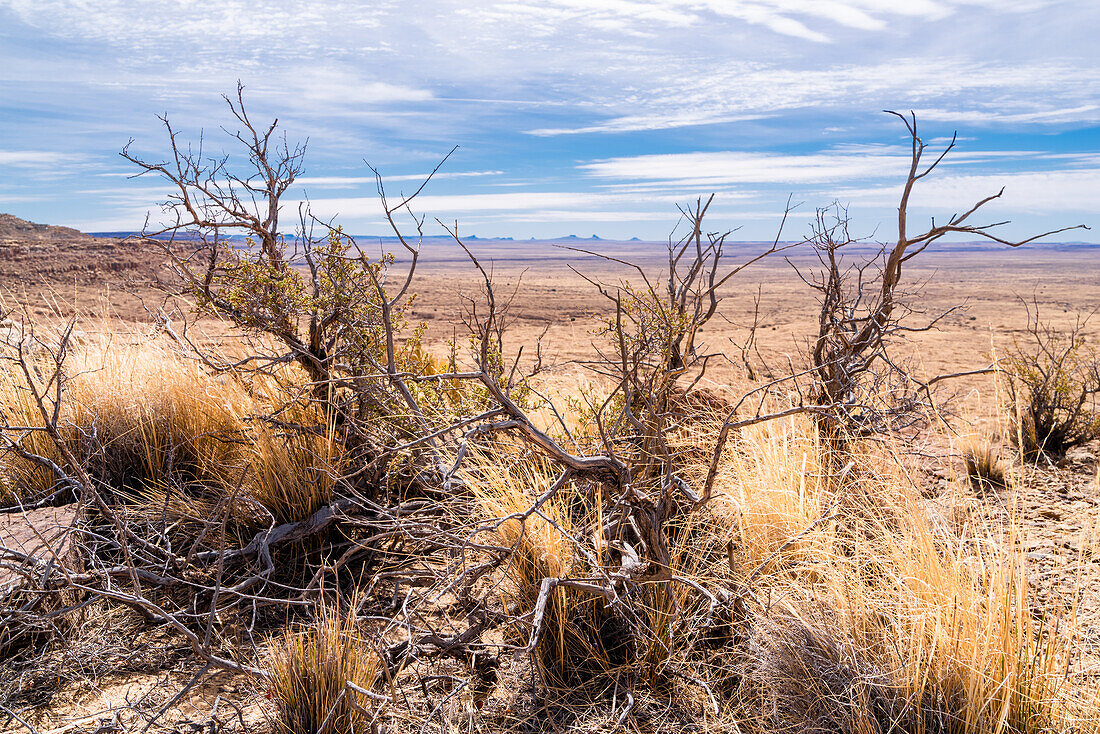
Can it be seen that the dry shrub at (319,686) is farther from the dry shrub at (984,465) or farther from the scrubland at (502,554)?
the dry shrub at (984,465)

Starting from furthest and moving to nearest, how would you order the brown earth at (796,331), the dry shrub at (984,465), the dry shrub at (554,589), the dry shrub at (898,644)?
the dry shrub at (984,465)
the brown earth at (796,331)
the dry shrub at (554,589)
the dry shrub at (898,644)

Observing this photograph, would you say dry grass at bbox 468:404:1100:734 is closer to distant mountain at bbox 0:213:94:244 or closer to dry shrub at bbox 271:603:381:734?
dry shrub at bbox 271:603:381:734

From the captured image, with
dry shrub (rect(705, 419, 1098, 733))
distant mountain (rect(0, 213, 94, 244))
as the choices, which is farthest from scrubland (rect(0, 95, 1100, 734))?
distant mountain (rect(0, 213, 94, 244))

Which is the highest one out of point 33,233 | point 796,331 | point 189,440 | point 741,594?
point 33,233

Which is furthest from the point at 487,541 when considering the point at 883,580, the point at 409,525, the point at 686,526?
the point at 883,580

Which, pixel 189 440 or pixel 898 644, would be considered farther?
pixel 189 440

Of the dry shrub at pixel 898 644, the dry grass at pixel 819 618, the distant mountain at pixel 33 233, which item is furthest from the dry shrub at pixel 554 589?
the distant mountain at pixel 33 233

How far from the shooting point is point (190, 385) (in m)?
4.20

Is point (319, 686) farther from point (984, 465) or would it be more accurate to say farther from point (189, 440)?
point (984, 465)

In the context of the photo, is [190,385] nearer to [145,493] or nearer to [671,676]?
[145,493]

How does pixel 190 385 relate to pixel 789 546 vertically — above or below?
above

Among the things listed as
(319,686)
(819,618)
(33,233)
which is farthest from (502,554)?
(33,233)

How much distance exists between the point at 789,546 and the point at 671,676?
0.77 meters

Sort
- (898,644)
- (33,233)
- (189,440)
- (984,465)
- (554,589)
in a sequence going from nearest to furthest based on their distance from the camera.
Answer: (898,644)
(554,589)
(189,440)
(984,465)
(33,233)
